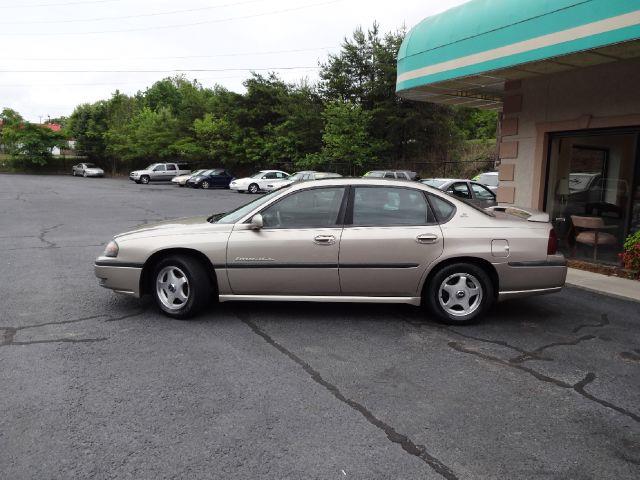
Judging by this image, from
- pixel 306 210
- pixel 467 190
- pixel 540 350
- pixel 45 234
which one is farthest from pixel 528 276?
pixel 45 234

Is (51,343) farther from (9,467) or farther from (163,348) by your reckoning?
(9,467)

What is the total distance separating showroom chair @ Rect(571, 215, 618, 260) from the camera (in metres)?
8.81

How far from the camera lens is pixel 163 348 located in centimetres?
452

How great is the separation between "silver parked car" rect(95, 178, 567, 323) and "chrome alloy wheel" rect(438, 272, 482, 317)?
0.03 feet

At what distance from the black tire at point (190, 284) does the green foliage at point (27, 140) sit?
55877 millimetres

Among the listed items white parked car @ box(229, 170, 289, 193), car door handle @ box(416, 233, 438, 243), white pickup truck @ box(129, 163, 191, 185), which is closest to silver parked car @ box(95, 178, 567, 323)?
car door handle @ box(416, 233, 438, 243)

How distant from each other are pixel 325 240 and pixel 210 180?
30994 mm

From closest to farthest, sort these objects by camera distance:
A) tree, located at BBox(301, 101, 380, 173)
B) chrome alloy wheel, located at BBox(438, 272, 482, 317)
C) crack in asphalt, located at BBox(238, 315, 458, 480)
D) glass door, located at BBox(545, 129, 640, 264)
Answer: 1. crack in asphalt, located at BBox(238, 315, 458, 480)
2. chrome alloy wheel, located at BBox(438, 272, 482, 317)
3. glass door, located at BBox(545, 129, 640, 264)
4. tree, located at BBox(301, 101, 380, 173)

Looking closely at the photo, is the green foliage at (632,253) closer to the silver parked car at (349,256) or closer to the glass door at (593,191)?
the glass door at (593,191)

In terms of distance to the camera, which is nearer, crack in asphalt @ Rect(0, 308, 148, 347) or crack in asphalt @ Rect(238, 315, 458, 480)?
crack in asphalt @ Rect(238, 315, 458, 480)

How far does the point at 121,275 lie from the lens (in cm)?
536

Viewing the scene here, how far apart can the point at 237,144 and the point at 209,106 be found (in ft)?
20.9

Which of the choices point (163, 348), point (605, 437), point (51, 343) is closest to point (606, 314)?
point (605, 437)

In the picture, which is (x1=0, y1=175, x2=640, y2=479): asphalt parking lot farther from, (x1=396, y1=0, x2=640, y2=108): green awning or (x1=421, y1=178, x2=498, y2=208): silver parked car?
(x1=421, y1=178, x2=498, y2=208): silver parked car
